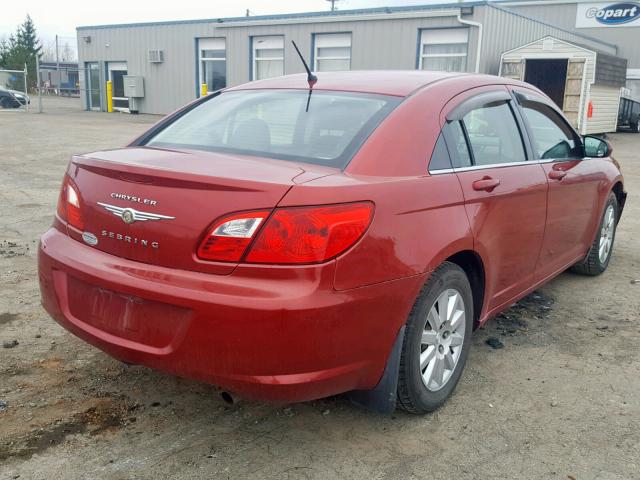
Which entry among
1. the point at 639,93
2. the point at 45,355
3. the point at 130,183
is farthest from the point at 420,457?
the point at 639,93

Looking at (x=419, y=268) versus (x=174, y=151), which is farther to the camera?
(x=174, y=151)

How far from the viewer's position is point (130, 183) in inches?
100.0

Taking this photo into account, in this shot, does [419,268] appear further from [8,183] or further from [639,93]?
[639,93]

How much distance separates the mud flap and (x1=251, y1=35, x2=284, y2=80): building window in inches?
893

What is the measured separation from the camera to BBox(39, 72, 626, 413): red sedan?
231 centimetres

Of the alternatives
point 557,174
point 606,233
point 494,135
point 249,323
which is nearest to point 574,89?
point 606,233

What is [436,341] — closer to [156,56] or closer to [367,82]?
[367,82]

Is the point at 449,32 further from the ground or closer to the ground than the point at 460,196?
further from the ground

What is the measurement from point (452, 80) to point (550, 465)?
193cm

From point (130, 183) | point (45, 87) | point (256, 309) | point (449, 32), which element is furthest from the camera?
point (45, 87)

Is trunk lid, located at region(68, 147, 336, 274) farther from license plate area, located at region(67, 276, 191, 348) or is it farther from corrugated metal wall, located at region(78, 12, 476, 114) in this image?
corrugated metal wall, located at region(78, 12, 476, 114)

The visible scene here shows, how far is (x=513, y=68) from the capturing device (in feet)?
64.8

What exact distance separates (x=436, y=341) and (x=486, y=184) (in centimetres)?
82

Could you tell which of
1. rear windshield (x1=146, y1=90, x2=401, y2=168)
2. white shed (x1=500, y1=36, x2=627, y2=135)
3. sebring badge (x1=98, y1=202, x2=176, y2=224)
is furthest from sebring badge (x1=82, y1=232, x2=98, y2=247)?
white shed (x1=500, y1=36, x2=627, y2=135)
